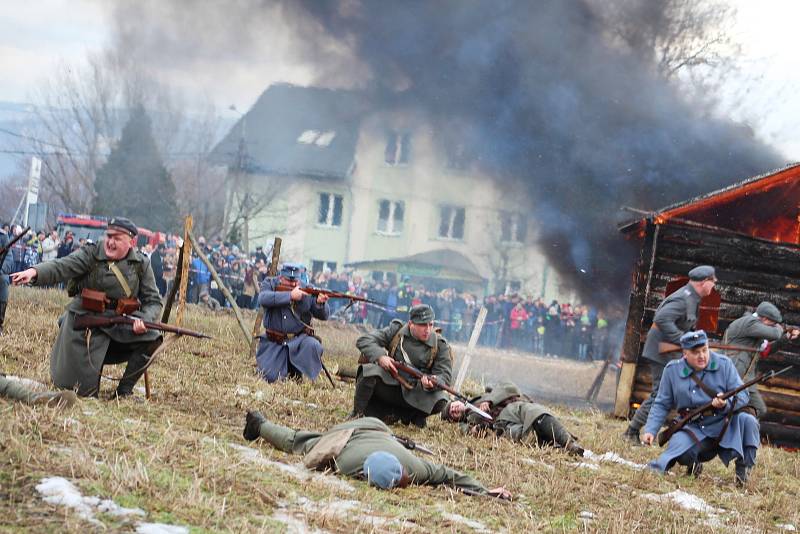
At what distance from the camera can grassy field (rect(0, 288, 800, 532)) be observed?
5387 millimetres

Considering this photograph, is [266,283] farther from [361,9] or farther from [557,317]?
[361,9]

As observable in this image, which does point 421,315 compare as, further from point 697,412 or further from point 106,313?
point 106,313

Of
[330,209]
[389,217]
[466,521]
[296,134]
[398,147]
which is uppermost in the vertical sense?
[296,134]

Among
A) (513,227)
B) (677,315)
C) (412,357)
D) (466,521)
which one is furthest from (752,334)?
(513,227)

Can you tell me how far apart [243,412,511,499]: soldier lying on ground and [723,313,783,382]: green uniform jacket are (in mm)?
5791

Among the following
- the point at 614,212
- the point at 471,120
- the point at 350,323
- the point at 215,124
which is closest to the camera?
the point at 614,212

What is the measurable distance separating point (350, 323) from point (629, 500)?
18.1m

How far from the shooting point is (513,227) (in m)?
27.4

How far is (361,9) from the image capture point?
28.4 metres

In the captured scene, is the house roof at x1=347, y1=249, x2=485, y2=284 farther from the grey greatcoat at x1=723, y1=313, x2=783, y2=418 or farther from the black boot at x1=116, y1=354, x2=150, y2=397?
the black boot at x1=116, y1=354, x2=150, y2=397

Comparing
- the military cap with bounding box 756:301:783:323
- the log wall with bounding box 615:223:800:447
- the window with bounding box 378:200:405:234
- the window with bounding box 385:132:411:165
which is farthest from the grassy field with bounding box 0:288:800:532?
the window with bounding box 378:200:405:234

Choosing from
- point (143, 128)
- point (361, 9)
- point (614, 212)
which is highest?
point (361, 9)

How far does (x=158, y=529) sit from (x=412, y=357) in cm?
543

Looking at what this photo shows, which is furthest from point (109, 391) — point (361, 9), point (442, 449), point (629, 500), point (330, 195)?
point (330, 195)
